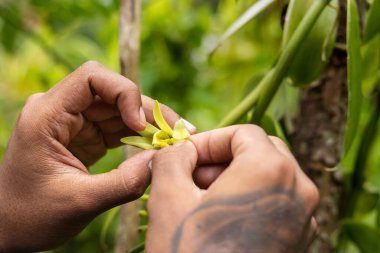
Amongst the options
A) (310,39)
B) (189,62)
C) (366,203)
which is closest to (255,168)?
(310,39)

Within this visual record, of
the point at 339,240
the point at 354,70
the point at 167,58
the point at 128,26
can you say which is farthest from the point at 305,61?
the point at 167,58

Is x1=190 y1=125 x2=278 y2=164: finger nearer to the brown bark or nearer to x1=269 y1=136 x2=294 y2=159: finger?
x1=269 y1=136 x2=294 y2=159: finger

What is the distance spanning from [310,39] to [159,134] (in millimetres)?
338

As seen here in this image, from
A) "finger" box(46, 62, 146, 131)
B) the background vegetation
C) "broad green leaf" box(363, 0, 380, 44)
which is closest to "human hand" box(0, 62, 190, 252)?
"finger" box(46, 62, 146, 131)

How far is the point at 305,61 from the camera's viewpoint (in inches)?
34.0

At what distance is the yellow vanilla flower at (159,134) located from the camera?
0.62 metres

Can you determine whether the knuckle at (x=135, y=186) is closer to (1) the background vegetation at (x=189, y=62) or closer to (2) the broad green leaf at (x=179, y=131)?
(2) the broad green leaf at (x=179, y=131)

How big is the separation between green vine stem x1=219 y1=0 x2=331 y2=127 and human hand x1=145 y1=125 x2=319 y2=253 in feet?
0.87

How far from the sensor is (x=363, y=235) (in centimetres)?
100

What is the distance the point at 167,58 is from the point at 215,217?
96 centimetres

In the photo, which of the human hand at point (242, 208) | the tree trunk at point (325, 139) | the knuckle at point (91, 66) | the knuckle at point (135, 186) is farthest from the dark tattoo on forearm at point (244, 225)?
the tree trunk at point (325, 139)

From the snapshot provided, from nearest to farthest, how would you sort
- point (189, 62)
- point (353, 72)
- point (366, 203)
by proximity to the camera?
1. point (353, 72)
2. point (366, 203)
3. point (189, 62)

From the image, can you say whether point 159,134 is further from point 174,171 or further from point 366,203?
point 366,203

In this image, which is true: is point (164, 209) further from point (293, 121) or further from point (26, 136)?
point (293, 121)
